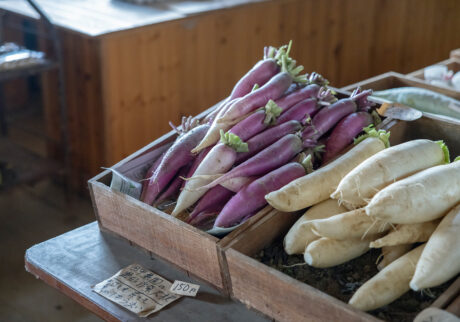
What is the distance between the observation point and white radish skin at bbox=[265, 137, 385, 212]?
3.98ft

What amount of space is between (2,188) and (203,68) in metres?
1.19

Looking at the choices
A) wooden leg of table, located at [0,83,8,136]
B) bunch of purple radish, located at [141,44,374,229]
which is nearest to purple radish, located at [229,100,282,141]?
bunch of purple radish, located at [141,44,374,229]

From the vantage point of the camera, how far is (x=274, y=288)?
3.57 feet

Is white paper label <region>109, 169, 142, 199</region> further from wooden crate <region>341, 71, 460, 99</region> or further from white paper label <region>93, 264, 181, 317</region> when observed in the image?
wooden crate <region>341, 71, 460, 99</region>

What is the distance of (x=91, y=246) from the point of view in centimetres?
138

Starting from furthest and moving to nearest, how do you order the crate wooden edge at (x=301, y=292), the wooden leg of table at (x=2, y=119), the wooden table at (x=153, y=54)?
the wooden leg of table at (x=2, y=119) → the wooden table at (x=153, y=54) → the crate wooden edge at (x=301, y=292)

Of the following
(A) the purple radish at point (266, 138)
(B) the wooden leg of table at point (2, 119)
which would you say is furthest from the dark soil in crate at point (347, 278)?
(B) the wooden leg of table at point (2, 119)

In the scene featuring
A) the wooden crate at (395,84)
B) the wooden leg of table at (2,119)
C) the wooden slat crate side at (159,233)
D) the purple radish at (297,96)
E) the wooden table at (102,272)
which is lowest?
the wooden leg of table at (2,119)

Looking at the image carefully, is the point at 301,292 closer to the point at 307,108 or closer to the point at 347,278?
the point at 347,278

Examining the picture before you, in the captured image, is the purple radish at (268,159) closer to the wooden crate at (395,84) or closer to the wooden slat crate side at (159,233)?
the wooden slat crate side at (159,233)

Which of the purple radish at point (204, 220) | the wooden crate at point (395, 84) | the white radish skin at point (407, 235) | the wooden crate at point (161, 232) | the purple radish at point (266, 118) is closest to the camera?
the white radish skin at point (407, 235)

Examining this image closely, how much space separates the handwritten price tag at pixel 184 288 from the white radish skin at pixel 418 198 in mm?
402

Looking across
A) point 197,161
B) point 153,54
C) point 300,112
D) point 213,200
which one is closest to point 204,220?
point 213,200

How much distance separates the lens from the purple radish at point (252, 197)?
1.25m
